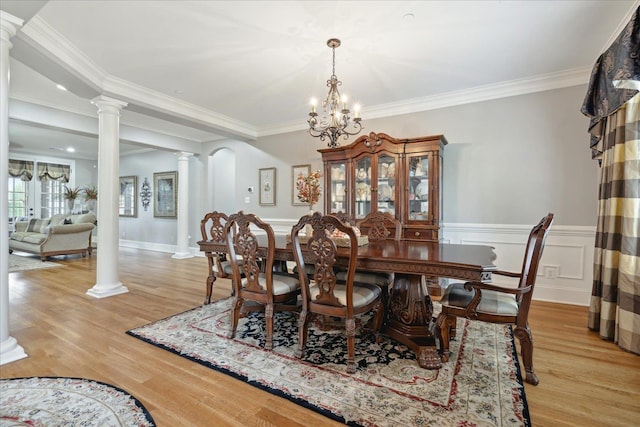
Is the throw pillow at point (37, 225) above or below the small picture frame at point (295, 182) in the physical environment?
below

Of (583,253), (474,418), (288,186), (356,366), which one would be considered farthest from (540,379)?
(288,186)

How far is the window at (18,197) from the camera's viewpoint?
7973 millimetres

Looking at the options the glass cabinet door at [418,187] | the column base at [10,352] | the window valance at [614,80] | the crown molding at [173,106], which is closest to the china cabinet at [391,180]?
the glass cabinet door at [418,187]

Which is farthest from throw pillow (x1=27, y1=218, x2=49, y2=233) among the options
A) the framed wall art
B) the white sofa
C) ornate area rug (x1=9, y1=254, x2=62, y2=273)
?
the framed wall art

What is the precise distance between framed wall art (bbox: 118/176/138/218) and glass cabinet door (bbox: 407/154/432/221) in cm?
737

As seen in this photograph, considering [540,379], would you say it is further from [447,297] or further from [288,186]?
[288,186]

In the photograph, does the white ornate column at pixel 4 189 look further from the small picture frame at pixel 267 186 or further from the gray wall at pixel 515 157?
the gray wall at pixel 515 157

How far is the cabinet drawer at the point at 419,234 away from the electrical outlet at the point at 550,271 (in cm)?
125

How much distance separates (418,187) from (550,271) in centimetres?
174

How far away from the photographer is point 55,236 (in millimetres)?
6000

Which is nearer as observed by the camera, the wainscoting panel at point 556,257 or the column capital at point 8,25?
the column capital at point 8,25

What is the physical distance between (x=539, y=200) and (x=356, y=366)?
2.97m

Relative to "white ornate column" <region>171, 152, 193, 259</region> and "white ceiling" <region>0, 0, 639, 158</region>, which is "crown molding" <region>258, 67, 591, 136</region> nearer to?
"white ceiling" <region>0, 0, 639, 158</region>

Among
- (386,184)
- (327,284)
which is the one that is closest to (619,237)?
(386,184)
